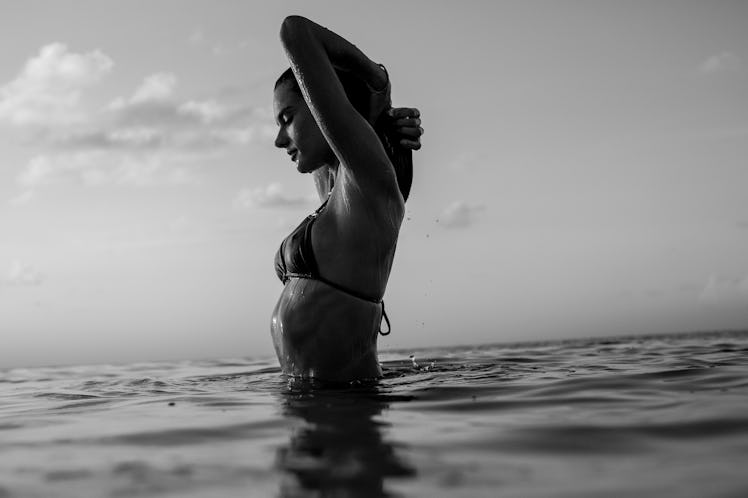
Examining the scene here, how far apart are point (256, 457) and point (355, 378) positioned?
1931 millimetres

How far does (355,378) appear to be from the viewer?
425cm

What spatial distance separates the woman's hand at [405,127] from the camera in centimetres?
441

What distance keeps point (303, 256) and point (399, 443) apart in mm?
1901

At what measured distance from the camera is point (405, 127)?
14.4ft

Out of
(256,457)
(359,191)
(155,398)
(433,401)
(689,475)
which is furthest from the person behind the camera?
(155,398)

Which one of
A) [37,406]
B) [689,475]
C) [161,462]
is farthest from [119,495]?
[37,406]

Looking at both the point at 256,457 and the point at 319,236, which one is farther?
the point at 319,236

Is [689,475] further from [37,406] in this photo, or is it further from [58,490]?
[37,406]

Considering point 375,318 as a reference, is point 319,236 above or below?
above

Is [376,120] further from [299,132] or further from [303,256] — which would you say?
Answer: [303,256]

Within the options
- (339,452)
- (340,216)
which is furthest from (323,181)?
(339,452)

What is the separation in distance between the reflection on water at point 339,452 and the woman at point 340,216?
710 mm

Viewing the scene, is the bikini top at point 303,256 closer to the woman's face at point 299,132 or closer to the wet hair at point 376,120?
the woman's face at point 299,132

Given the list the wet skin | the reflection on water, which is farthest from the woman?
the reflection on water
